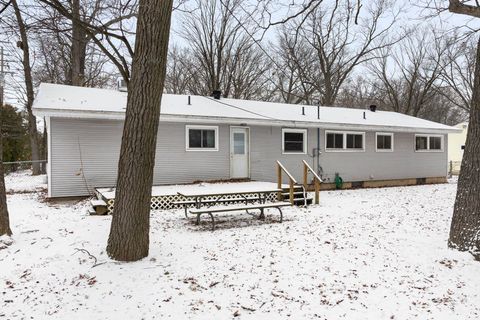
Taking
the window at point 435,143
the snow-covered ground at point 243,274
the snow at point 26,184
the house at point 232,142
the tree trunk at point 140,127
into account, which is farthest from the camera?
the window at point 435,143

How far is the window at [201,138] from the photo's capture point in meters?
12.0

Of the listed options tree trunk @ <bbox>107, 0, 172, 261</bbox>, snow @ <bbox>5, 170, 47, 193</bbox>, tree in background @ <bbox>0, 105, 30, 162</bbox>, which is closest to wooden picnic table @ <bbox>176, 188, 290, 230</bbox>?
tree trunk @ <bbox>107, 0, 172, 261</bbox>

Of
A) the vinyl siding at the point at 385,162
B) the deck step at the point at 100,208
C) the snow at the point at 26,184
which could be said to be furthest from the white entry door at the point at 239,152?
the snow at the point at 26,184

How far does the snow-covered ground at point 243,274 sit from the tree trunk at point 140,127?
510 mm

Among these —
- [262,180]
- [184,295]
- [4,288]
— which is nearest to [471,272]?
[184,295]

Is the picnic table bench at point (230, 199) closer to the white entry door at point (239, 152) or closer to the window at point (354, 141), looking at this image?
the white entry door at point (239, 152)

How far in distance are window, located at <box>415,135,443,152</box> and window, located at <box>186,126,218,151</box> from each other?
409 inches

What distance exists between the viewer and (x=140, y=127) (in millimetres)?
4762

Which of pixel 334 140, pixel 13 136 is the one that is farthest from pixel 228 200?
pixel 13 136

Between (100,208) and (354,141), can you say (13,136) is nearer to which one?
(100,208)

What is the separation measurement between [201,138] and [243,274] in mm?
7933

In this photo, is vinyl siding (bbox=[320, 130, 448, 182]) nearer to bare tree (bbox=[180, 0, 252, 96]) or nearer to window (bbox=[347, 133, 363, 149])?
window (bbox=[347, 133, 363, 149])

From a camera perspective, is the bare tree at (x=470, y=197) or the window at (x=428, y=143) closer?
the bare tree at (x=470, y=197)

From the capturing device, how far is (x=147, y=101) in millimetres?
4766
